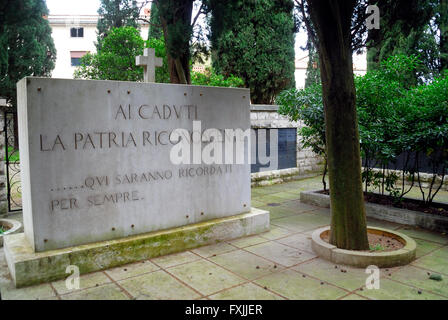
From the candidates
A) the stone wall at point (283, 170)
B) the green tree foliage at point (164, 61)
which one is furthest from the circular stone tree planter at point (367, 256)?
the green tree foliage at point (164, 61)

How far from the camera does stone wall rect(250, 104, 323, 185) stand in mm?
9305

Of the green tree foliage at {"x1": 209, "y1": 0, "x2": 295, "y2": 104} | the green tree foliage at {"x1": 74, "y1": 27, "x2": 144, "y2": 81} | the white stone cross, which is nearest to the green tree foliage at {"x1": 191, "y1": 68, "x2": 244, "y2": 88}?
the green tree foliage at {"x1": 209, "y1": 0, "x2": 295, "y2": 104}

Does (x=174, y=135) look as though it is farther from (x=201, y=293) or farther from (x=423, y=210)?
(x=423, y=210)

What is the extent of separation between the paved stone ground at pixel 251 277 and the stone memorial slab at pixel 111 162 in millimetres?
495

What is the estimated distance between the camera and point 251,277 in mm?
3721

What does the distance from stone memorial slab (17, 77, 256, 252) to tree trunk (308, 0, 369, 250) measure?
1.48 m

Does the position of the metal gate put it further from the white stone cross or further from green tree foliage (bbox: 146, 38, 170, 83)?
green tree foliage (bbox: 146, 38, 170, 83)

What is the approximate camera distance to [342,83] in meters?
4.07

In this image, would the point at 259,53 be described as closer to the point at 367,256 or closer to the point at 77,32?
the point at 367,256

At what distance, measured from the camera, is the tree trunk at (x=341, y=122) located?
4043mm

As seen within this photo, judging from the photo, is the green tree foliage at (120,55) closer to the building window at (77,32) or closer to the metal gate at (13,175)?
the metal gate at (13,175)

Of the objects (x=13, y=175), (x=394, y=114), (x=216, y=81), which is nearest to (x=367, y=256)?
(x=394, y=114)

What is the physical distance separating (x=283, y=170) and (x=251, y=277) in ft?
21.1
